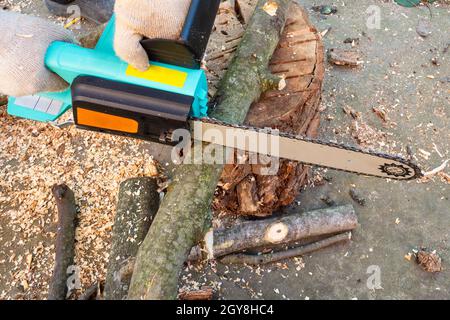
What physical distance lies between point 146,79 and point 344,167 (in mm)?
982

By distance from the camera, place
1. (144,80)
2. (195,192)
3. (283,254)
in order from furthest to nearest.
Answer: (283,254)
(195,192)
(144,80)

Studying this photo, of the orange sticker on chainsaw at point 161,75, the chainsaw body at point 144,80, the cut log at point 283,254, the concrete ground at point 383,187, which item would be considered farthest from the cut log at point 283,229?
the orange sticker on chainsaw at point 161,75

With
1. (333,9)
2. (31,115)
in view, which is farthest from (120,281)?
(333,9)

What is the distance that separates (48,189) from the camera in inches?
117

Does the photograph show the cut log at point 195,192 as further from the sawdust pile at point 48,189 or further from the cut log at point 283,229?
the sawdust pile at point 48,189

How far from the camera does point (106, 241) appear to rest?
9.16 feet

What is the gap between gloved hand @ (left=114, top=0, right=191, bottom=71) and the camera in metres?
1.73

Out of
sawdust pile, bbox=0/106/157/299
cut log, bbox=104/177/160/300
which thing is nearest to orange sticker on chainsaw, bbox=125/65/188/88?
cut log, bbox=104/177/160/300

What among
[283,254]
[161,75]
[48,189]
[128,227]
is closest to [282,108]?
[161,75]

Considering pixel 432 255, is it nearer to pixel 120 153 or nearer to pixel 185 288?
pixel 185 288

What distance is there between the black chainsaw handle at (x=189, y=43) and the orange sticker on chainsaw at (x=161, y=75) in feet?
0.12

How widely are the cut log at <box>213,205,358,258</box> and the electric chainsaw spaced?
79 centimetres

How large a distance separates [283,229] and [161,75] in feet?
4.34

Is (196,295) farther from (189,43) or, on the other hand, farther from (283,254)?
(189,43)
